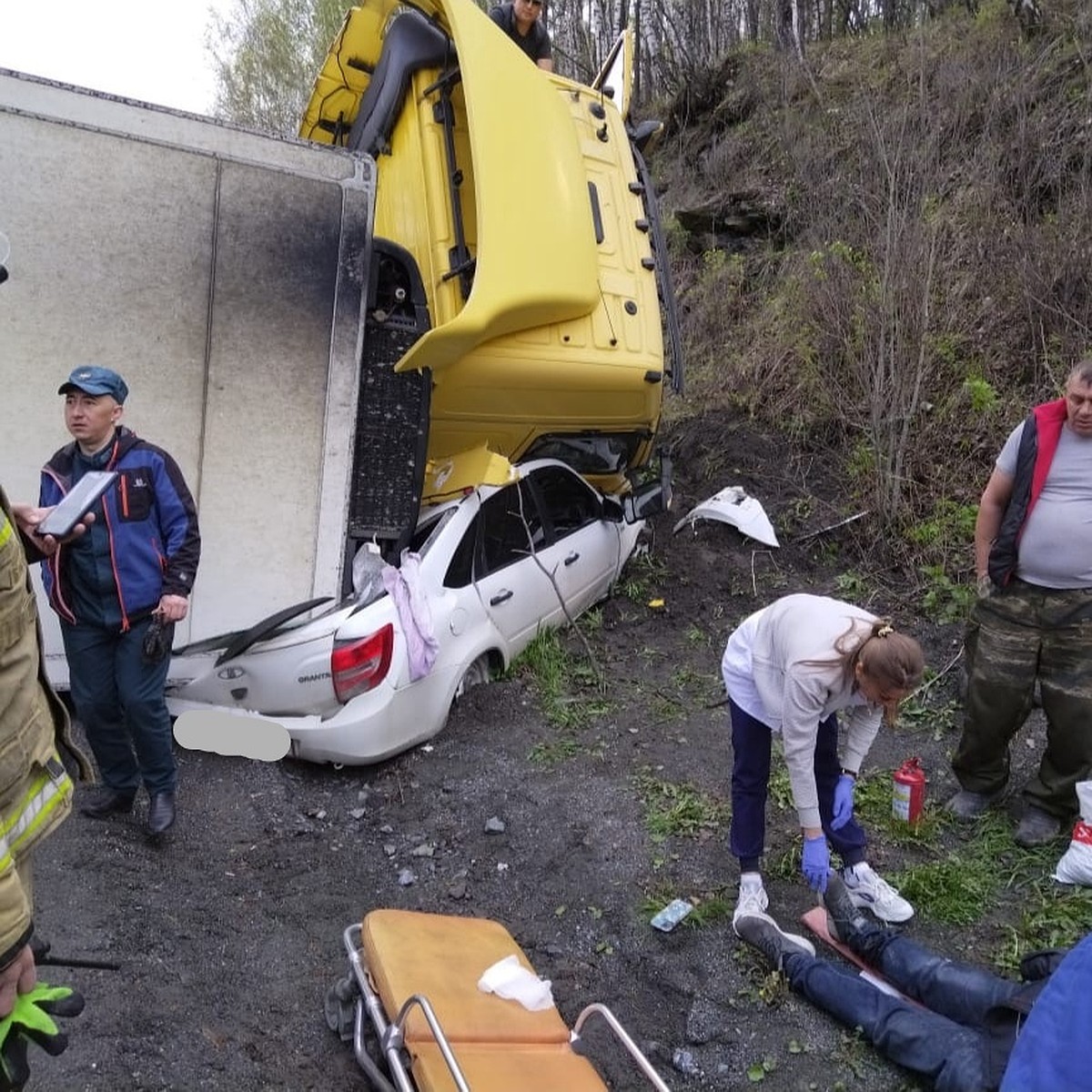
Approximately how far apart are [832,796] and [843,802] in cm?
8

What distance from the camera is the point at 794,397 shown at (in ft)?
25.2

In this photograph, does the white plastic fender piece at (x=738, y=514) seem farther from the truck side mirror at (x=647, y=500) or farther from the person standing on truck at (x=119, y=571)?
the person standing on truck at (x=119, y=571)

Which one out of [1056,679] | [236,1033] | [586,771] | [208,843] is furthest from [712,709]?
[236,1033]

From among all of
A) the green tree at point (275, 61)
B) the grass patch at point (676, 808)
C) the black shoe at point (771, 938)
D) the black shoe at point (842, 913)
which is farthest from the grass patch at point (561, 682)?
the green tree at point (275, 61)

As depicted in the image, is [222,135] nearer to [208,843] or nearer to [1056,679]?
[208,843]

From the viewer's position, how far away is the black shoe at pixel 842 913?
3.05 m

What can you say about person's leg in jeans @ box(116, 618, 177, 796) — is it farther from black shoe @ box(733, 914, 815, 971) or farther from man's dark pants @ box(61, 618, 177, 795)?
black shoe @ box(733, 914, 815, 971)

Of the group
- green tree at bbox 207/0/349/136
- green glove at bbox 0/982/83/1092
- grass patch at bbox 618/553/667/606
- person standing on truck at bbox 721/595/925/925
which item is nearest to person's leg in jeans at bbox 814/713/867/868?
person standing on truck at bbox 721/595/925/925

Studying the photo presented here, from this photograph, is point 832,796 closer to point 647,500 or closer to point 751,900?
point 751,900

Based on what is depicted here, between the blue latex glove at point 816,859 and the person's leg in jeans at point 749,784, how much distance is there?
0.93ft

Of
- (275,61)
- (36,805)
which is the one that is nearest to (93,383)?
(36,805)

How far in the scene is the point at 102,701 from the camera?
333 cm

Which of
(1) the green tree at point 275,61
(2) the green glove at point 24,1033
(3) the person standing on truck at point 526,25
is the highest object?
(1) the green tree at point 275,61

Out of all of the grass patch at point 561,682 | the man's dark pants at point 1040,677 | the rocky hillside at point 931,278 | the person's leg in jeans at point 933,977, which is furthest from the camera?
the rocky hillside at point 931,278
